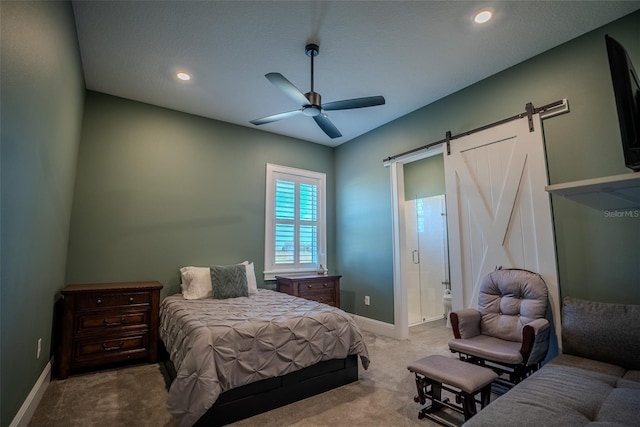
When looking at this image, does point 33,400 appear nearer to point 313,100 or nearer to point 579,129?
point 313,100

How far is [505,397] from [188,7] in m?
3.30

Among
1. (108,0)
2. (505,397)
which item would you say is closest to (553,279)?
(505,397)

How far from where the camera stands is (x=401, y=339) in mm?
3953

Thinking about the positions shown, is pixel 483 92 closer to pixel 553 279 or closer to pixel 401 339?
pixel 553 279

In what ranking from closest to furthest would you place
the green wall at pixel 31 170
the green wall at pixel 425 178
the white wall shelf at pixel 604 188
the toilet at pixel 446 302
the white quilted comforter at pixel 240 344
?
the white wall shelf at pixel 604 188
the green wall at pixel 31 170
the white quilted comforter at pixel 240 344
the toilet at pixel 446 302
the green wall at pixel 425 178

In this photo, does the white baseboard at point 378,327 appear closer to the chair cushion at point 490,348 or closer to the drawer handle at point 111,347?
the chair cushion at point 490,348

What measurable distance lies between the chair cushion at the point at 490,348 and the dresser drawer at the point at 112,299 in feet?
10.0

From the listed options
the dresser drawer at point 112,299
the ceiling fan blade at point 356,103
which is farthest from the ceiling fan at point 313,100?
the dresser drawer at point 112,299

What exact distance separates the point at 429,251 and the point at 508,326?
2.75m

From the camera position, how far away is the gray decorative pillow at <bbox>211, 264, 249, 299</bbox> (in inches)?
135

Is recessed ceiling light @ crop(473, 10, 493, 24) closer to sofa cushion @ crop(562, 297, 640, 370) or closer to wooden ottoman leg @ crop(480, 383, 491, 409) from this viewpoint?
sofa cushion @ crop(562, 297, 640, 370)

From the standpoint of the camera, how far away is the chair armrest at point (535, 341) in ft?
7.13

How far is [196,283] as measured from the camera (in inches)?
137

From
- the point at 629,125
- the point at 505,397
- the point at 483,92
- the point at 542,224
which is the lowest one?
the point at 505,397
